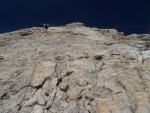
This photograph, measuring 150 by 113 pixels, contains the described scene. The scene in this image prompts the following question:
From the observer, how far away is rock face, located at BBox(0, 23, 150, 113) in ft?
59.4

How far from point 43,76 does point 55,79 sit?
922 millimetres

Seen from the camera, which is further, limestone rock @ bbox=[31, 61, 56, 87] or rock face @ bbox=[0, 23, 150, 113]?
limestone rock @ bbox=[31, 61, 56, 87]

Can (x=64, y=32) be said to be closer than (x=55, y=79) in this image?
No

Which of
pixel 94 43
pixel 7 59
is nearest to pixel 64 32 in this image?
pixel 94 43

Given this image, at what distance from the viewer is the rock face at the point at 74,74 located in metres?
18.1

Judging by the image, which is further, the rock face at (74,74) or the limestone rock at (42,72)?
the limestone rock at (42,72)

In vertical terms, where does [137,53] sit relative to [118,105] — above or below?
above

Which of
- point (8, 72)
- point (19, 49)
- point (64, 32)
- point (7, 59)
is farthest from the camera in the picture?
point (64, 32)

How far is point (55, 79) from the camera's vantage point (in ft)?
66.7

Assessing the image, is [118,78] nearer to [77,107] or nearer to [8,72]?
[77,107]

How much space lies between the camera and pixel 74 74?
20781 mm

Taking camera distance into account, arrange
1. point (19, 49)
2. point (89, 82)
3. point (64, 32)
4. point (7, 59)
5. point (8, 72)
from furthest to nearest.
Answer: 1. point (64, 32)
2. point (19, 49)
3. point (7, 59)
4. point (8, 72)
5. point (89, 82)

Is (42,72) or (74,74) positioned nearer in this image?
(74,74)

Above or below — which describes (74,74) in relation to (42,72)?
below
